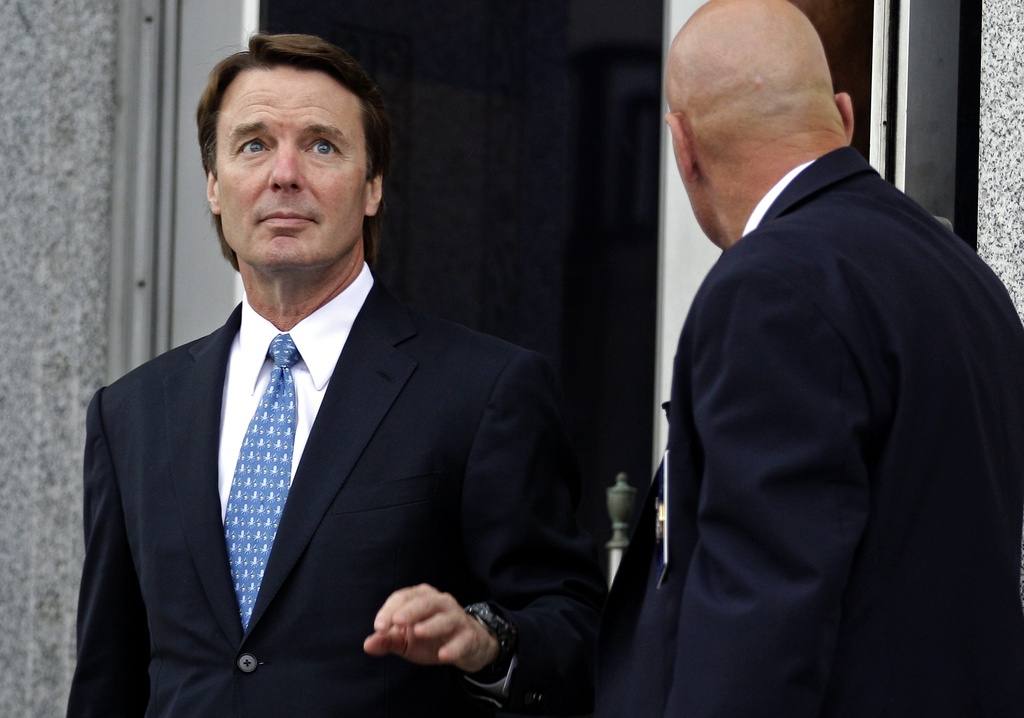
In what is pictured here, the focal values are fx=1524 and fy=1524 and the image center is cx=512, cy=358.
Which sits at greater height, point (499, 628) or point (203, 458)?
point (203, 458)

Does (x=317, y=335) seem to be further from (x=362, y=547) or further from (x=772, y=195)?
(x=772, y=195)

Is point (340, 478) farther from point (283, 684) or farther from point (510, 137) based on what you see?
point (510, 137)

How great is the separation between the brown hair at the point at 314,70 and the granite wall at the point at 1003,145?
3.39ft

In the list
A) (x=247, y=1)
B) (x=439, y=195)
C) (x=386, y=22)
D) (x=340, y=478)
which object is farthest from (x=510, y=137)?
(x=340, y=478)

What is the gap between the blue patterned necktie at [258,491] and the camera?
2340 mm

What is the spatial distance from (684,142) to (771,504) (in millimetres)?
523

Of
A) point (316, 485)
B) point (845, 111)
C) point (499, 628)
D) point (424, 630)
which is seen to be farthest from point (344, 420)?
point (845, 111)

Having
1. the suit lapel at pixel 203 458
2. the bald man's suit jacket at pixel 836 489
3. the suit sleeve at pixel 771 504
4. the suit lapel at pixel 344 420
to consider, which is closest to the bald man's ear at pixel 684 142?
the bald man's suit jacket at pixel 836 489

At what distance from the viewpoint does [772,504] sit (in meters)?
1.53

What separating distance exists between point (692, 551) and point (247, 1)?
2581 millimetres

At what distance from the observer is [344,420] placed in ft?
7.84

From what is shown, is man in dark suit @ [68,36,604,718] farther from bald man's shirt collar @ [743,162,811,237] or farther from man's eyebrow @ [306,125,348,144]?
bald man's shirt collar @ [743,162,811,237]

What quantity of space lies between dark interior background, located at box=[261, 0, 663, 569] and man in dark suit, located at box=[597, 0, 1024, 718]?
1592 mm

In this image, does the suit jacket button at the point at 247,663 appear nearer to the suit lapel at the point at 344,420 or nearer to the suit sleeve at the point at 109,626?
the suit lapel at the point at 344,420
